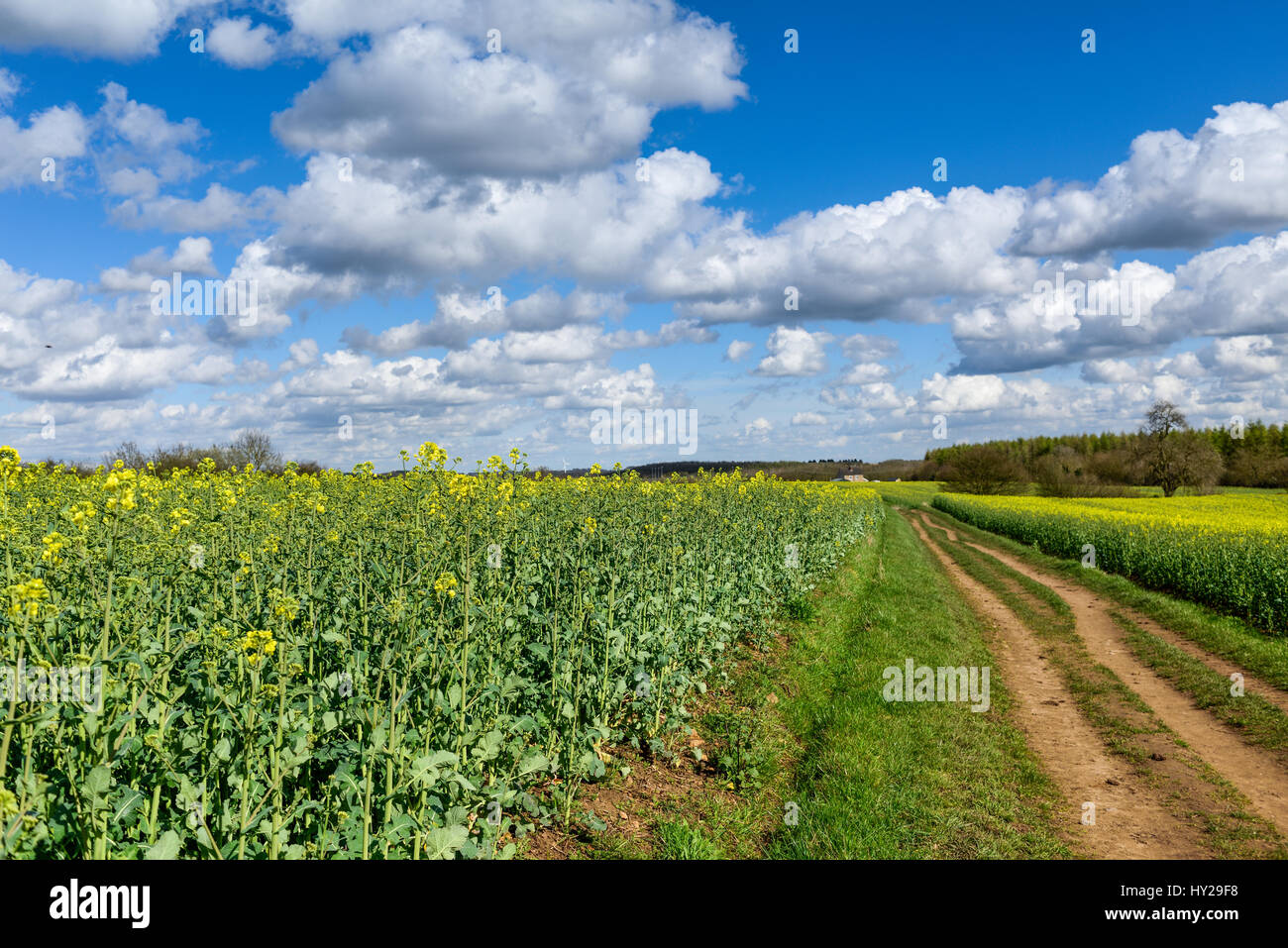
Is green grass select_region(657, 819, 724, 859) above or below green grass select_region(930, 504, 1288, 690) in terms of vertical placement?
above

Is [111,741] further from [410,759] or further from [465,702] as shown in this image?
[465,702]

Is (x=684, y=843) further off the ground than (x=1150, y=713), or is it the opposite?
(x=684, y=843)

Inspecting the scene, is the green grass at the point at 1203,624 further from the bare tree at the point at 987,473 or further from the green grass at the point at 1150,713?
the bare tree at the point at 987,473

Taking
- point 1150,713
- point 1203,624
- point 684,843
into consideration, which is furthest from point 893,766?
point 1203,624

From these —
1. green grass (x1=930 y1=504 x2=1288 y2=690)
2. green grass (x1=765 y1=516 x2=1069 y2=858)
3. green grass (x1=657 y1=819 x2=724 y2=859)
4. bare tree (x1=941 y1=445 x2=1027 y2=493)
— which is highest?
bare tree (x1=941 y1=445 x2=1027 y2=493)

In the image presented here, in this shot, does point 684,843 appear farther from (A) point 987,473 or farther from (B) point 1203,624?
(A) point 987,473

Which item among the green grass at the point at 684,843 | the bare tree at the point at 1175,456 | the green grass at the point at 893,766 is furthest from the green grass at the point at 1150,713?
the bare tree at the point at 1175,456

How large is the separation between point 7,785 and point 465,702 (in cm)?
232

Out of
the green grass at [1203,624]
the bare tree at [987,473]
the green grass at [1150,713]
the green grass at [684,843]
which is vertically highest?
the bare tree at [987,473]

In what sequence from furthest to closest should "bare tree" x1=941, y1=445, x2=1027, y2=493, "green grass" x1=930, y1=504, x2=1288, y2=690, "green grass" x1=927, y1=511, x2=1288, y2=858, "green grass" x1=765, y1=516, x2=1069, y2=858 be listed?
"bare tree" x1=941, y1=445, x2=1027, y2=493, "green grass" x1=930, y1=504, x2=1288, y2=690, "green grass" x1=927, y1=511, x2=1288, y2=858, "green grass" x1=765, y1=516, x2=1069, y2=858

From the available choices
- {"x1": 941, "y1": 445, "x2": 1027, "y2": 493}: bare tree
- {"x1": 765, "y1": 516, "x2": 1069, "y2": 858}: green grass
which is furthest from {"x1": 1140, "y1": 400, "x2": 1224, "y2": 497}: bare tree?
{"x1": 765, "y1": 516, "x2": 1069, "y2": 858}: green grass

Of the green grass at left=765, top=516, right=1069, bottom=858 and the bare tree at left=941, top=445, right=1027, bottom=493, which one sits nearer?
the green grass at left=765, top=516, right=1069, bottom=858

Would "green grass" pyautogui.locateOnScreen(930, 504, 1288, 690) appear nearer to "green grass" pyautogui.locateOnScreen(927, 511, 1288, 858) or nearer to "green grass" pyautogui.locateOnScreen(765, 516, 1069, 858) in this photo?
"green grass" pyautogui.locateOnScreen(927, 511, 1288, 858)
